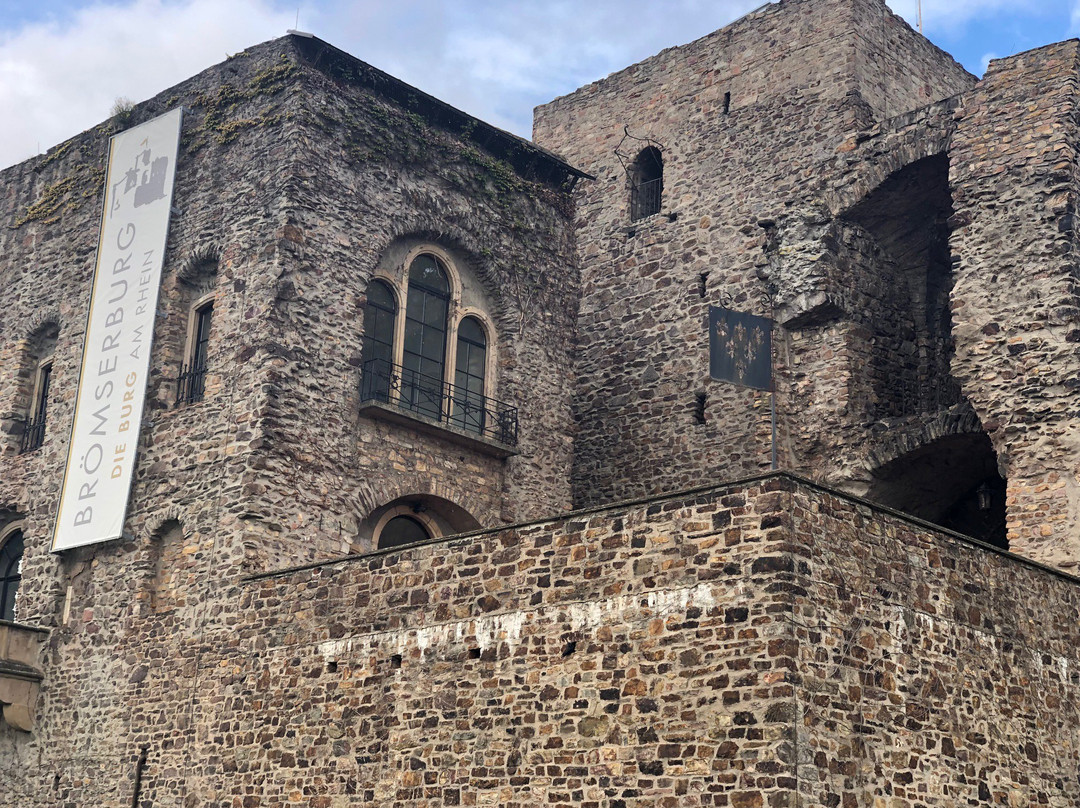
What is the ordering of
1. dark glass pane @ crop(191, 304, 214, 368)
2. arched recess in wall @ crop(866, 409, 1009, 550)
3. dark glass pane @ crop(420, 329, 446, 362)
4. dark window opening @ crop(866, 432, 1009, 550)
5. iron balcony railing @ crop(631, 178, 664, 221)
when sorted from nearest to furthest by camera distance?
arched recess in wall @ crop(866, 409, 1009, 550)
dark window opening @ crop(866, 432, 1009, 550)
dark glass pane @ crop(191, 304, 214, 368)
dark glass pane @ crop(420, 329, 446, 362)
iron balcony railing @ crop(631, 178, 664, 221)

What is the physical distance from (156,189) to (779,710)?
11.6m

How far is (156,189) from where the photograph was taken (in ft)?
60.0

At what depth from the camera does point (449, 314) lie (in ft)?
60.7

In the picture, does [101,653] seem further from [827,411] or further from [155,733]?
[827,411]

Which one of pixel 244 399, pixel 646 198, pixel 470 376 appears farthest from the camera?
pixel 646 198

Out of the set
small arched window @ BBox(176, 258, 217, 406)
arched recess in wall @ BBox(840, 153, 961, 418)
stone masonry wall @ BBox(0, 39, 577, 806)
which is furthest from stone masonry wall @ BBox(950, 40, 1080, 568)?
small arched window @ BBox(176, 258, 217, 406)

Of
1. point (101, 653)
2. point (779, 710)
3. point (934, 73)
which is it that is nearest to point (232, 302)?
point (101, 653)

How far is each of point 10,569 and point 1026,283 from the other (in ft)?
43.3

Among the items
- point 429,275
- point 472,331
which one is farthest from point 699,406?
A: point 429,275

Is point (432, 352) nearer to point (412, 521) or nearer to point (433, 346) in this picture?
point (433, 346)

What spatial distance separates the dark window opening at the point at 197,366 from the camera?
674 inches

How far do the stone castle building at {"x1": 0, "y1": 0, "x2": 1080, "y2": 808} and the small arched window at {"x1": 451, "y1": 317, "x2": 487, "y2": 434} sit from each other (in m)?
0.06

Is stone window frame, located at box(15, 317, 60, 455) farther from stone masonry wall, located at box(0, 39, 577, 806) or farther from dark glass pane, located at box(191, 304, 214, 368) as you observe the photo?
dark glass pane, located at box(191, 304, 214, 368)

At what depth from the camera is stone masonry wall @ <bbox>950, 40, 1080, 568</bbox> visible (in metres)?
14.7
